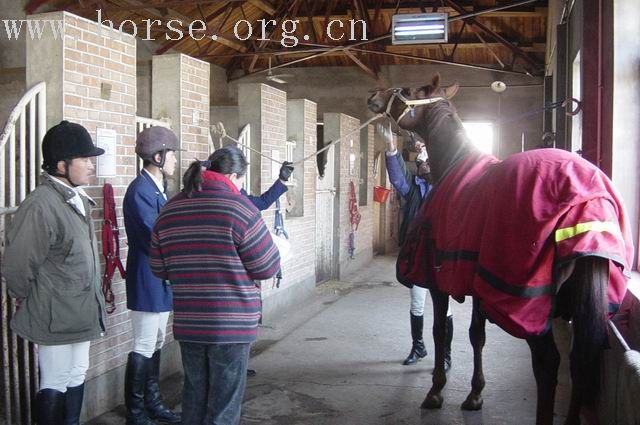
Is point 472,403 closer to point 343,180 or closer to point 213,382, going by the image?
point 213,382

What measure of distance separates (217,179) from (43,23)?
1.70m

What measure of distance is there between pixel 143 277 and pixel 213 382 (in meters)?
1.07

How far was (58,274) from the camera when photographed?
2.90 m

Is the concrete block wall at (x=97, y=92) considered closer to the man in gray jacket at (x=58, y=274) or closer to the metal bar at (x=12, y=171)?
the metal bar at (x=12, y=171)

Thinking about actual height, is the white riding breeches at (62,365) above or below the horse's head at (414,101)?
below

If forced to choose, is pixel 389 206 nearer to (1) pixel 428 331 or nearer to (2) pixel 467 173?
(1) pixel 428 331

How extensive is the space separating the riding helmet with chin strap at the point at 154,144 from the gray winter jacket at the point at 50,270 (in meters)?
0.80

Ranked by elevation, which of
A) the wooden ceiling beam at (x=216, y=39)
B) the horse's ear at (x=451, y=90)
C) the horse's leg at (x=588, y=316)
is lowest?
the horse's leg at (x=588, y=316)

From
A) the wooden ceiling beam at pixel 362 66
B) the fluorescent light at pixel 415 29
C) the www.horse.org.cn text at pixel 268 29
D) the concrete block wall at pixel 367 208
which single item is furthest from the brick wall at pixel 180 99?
the wooden ceiling beam at pixel 362 66

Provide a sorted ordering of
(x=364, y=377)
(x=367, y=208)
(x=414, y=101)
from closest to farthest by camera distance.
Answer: (x=414, y=101) < (x=364, y=377) < (x=367, y=208)

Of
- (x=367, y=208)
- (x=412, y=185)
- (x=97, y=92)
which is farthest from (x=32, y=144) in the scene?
(x=367, y=208)

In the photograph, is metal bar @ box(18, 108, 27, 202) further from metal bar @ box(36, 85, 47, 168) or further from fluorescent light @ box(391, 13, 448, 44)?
fluorescent light @ box(391, 13, 448, 44)

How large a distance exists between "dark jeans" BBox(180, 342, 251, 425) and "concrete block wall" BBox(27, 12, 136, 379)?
1377 millimetres

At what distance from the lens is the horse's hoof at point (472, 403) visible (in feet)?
13.3
